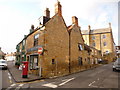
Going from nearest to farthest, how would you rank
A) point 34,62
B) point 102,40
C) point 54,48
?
A: point 54,48, point 34,62, point 102,40

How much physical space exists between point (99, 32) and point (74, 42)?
108ft

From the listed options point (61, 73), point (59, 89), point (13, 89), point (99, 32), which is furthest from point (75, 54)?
point (99, 32)

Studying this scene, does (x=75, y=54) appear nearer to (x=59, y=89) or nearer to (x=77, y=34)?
(x=77, y=34)

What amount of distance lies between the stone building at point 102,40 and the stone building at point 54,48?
27.6m

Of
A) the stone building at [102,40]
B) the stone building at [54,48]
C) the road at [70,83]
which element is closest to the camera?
the road at [70,83]

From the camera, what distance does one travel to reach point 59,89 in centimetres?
677

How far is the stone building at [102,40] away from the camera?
40.9 metres

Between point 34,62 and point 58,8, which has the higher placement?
point 58,8

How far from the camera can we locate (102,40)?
4328 cm

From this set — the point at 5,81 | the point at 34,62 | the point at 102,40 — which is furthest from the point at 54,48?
the point at 102,40

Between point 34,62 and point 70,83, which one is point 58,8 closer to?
point 34,62

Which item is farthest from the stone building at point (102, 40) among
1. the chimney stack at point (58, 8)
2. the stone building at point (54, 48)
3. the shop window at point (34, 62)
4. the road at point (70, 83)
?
the shop window at point (34, 62)

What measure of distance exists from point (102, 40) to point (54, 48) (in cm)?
3729

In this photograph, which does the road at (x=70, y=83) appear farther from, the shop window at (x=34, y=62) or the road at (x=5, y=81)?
the shop window at (x=34, y=62)
